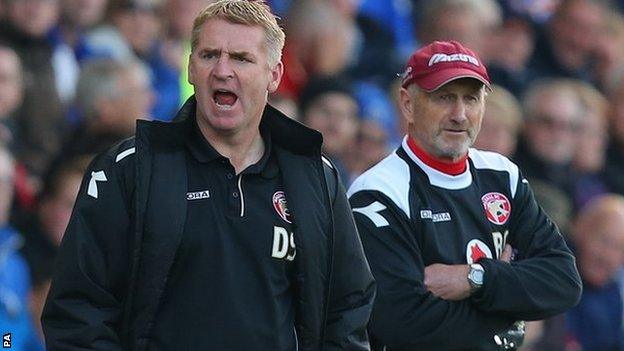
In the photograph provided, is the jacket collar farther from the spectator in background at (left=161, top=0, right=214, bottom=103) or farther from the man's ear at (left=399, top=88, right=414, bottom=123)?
the spectator in background at (left=161, top=0, right=214, bottom=103)

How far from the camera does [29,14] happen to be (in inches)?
322

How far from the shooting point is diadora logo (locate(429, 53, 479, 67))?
5062 millimetres

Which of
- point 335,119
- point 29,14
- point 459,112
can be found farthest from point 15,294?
point 459,112

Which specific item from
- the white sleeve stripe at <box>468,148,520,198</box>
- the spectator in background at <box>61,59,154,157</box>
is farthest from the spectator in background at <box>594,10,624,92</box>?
the white sleeve stripe at <box>468,148,520,198</box>

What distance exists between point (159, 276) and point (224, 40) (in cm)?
70

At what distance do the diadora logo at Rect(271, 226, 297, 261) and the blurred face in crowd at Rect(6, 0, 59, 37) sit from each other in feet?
14.0

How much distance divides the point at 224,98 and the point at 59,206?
3.40 meters

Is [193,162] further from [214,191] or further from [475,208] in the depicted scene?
[475,208]

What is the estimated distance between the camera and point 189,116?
4.33 metres

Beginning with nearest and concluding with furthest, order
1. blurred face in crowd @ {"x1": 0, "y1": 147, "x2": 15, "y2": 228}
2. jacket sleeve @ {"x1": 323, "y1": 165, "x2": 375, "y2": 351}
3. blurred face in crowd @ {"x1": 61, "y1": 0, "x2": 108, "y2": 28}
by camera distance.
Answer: jacket sleeve @ {"x1": 323, "y1": 165, "x2": 375, "y2": 351}
blurred face in crowd @ {"x1": 0, "y1": 147, "x2": 15, "y2": 228}
blurred face in crowd @ {"x1": 61, "y1": 0, "x2": 108, "y2": 28}

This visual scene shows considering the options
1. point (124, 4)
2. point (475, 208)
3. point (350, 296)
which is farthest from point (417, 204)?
point (124, 4)

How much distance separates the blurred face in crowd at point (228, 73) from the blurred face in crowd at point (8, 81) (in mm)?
3715

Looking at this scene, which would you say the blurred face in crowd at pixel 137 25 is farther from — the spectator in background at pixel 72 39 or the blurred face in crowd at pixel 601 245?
the blurred face in crowd at pixel 601 245

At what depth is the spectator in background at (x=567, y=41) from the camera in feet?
37.7
